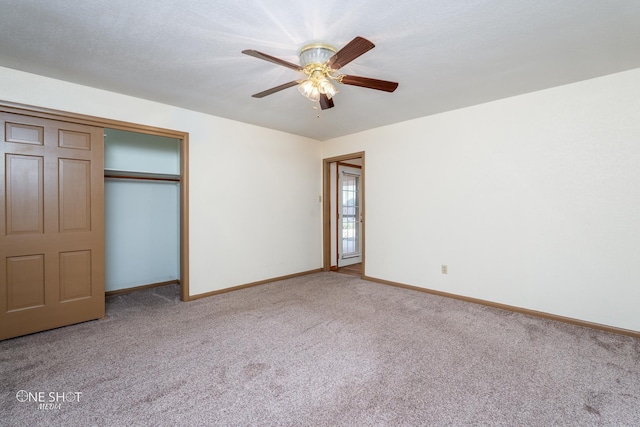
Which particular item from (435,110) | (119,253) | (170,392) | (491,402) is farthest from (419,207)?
(119,253)

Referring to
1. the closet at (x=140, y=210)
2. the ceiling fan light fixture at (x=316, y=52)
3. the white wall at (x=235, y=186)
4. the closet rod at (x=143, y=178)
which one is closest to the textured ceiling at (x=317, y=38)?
the ceiling fan light fixture at (x=316, y=52)

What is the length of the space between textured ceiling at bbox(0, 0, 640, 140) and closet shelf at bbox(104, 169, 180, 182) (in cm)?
127

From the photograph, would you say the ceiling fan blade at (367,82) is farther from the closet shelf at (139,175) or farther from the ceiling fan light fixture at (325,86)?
the closet shelf at (139,175)

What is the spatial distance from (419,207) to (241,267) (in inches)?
107

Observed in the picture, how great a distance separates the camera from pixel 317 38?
2096 millimetres

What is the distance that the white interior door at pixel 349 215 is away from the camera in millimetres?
5871

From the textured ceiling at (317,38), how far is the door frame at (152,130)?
0.34 metres

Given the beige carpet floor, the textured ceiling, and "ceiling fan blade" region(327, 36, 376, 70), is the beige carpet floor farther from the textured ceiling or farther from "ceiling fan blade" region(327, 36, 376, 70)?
the textured ceiling

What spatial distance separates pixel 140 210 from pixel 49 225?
4.89 ft

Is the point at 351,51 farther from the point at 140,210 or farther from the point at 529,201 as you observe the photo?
the point at 140,210

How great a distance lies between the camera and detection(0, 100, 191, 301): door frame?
268 cm

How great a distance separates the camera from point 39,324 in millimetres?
2771

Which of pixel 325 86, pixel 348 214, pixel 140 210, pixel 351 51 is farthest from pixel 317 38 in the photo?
pixel 348 214

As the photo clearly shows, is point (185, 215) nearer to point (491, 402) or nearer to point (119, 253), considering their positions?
point (119, 253)
